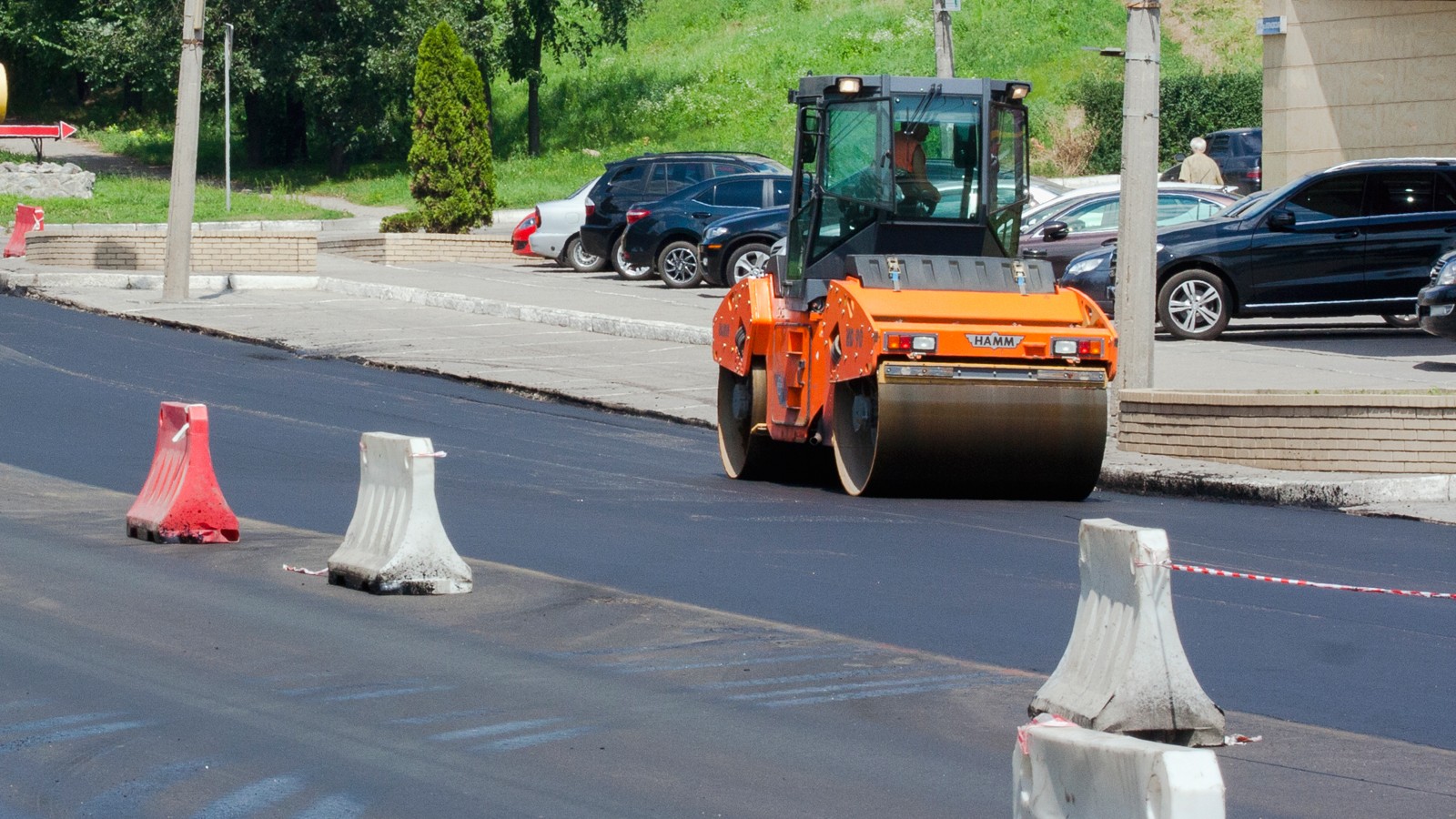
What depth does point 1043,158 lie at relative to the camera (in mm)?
50062

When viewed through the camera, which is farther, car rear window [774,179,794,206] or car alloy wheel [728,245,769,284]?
car rear window [774,179,794,206]

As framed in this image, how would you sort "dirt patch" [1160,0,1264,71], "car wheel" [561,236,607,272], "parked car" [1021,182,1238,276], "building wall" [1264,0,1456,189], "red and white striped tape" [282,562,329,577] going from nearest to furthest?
1. "red and white striped tape" [282,562,329,577]
2. "parked car" [1021,182,1238,276]
3. "building wall" [1264,0,1456,189]
4. "car wheel" [561,236,607,272]
5. "dirt patch" [1160,0,1264,71]

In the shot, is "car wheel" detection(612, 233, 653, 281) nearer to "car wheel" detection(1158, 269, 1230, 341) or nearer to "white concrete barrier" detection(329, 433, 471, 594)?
"car wheel" detection(1158, 269, 1230, 341)

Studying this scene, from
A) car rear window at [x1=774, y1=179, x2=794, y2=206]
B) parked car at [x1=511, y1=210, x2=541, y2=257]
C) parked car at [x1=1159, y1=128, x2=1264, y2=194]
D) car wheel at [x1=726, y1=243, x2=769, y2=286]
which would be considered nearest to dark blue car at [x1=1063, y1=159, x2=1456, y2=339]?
car wheel at [x1=726, y1=243, x2=769, y2=286]

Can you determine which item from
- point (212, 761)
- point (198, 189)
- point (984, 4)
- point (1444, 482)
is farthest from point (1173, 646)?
point (984, 4)

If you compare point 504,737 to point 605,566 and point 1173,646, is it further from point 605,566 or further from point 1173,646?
point 605,566

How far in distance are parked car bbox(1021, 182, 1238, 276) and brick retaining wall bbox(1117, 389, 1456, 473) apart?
862cm

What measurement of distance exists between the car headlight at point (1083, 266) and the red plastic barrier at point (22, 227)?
57.7 feet

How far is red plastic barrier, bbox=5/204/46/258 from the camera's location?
30859 mm

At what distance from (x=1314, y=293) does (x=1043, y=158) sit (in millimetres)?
30471

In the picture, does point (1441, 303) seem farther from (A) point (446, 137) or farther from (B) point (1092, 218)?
(A) point (446, 137)

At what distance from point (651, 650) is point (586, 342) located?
48.0 feet

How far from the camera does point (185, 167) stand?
84.2 ft

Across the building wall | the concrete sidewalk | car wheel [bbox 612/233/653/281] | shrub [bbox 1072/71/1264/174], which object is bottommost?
the concrete sidewalk
